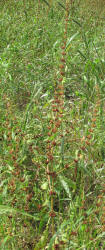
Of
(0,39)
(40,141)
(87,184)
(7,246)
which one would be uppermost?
(0,39)

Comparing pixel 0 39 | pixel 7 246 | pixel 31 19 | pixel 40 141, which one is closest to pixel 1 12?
pixel 31 19

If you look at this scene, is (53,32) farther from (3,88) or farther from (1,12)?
(3,88)

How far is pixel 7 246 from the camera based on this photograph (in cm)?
157

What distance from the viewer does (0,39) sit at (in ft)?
11.9

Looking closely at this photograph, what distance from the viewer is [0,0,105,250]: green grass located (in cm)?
157

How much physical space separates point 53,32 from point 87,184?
239 cm

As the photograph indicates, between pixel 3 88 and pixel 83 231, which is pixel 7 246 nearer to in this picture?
pixel 83 231

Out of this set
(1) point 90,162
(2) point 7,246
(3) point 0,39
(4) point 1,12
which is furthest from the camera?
(4) point 1,12

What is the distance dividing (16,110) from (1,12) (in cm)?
237

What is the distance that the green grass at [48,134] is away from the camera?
5.16ft

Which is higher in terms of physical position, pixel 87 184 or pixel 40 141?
pixel 40 141

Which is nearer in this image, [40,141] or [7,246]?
[7,246]

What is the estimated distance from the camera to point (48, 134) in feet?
4.64

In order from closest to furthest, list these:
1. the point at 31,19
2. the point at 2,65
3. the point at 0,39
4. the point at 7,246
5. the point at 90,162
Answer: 1. the point at 7,246
2. the point at 90,162
3. the point at 2,65
4. the point at 0,39
5. the point at 31,19
